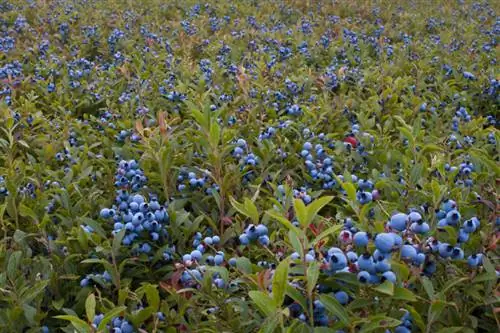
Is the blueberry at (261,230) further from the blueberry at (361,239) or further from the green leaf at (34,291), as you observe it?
the green leaf at (34,291)

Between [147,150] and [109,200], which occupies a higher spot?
[147,150]

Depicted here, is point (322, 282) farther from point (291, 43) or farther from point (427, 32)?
point (427, 32)

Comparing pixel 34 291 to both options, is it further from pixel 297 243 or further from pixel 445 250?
pixel 445 250

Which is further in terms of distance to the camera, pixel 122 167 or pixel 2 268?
pixel 122 167

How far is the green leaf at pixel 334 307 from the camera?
54.6 inches

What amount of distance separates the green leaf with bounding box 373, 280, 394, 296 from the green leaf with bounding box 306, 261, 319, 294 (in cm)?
15

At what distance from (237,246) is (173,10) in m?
6.56

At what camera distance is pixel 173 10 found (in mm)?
8297

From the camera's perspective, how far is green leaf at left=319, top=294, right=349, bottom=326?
4.55 feet

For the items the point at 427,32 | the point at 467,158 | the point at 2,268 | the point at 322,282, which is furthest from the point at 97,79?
the point at 427,32

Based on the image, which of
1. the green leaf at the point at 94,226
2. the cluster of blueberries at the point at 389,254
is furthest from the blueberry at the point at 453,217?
the green leaf at the point at 94,226

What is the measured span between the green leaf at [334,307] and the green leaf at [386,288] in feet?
0.32

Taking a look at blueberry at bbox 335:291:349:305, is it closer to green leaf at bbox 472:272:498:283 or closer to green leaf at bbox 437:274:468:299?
green leaf at bbox 437:274:468:299

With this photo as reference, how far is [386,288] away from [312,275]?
171 millimetres
